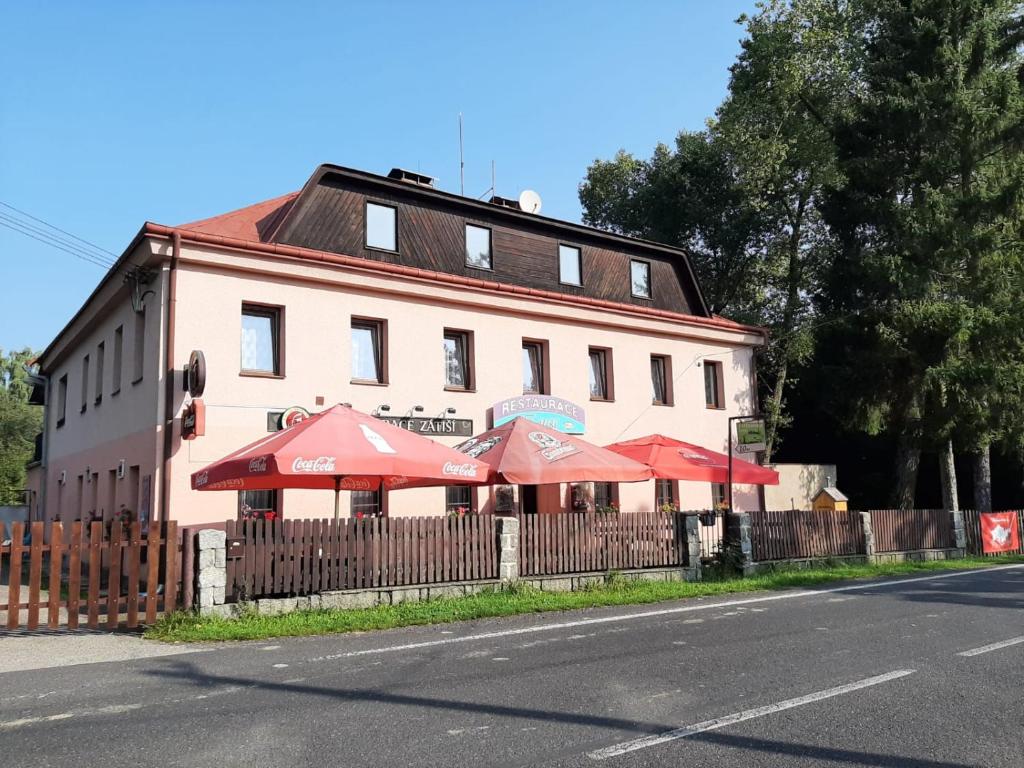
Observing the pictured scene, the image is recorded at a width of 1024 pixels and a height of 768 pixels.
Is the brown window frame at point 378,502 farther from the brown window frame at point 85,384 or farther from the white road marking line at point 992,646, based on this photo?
the white road marking line at point 992,646

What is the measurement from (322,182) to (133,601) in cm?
985

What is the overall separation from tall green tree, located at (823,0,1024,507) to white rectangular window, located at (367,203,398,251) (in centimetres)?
1427

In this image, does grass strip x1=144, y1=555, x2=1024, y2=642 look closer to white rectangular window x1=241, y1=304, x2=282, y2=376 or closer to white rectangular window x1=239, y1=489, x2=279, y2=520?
white rectangular window x1=239, y1=489, x2=279, y2=520

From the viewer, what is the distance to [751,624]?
1010cm

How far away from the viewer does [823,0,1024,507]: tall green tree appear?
75.8 ft

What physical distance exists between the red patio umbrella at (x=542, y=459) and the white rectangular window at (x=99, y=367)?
932cm

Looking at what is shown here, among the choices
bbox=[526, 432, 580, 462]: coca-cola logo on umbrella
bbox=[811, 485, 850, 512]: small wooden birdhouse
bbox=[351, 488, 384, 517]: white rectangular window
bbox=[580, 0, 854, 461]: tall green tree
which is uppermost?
bbox=[580, 0, 854, 461]: tall green tree

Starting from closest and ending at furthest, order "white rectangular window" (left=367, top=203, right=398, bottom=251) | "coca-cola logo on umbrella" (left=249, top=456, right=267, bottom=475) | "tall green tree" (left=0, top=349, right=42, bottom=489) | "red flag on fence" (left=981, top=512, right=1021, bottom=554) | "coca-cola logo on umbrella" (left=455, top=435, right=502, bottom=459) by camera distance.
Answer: "coca-cola logo on umbrella" (left=249, top=456, right=267, bottom=475) → "coca-cola logo on umbrella" (left=455, top=435, right=502, bottom=459) → "white rectangular window" (left=367, top=203, right=398, bottom=251) → "red flag on fence" (left=981, top=512, right=1021, bottom=554) → "tall green tree" (left=0, top=349, right=42, bottom=489)

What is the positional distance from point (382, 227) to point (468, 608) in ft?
31.3

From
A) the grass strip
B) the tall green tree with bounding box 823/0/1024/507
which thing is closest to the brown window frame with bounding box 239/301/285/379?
the grass strip

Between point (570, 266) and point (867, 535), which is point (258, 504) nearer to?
point (570, 266)

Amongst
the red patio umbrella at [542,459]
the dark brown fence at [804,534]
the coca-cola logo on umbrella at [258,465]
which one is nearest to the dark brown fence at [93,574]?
the coca-cola logo on umbrella at [258,465]

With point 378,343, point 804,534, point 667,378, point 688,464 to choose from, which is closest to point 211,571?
point 378,343

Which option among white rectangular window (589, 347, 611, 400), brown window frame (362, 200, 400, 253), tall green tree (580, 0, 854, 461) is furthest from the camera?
tall green tree (580, 0, 854, 461)
